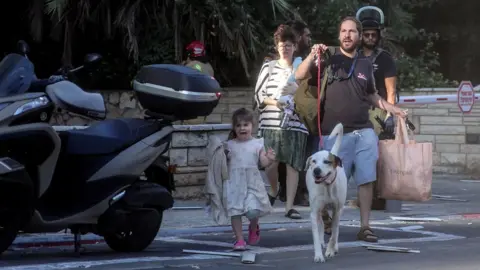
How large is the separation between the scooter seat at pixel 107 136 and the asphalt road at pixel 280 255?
31.4 inches

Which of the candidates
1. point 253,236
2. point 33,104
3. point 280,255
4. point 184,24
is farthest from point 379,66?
point 184,24

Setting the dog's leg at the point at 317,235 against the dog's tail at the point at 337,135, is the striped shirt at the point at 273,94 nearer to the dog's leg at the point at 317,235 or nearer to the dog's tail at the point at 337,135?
the dog's tail at the point at 337,135

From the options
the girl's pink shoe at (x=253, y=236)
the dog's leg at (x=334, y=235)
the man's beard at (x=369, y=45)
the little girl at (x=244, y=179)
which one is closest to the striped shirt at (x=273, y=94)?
the man's beard at (x=369, y=45)

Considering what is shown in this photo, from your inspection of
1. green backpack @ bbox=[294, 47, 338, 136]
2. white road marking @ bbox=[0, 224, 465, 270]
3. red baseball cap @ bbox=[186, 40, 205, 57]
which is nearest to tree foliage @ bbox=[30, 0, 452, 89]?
red baseball cap @ bbox=[186, 40, 205, 57]

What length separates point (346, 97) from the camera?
9492mm

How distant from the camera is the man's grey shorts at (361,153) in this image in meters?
9.48

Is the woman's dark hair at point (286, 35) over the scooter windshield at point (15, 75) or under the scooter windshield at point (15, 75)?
over

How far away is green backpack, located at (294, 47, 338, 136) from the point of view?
374 inches

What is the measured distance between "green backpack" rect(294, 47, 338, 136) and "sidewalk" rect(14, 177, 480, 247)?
152 centimetres

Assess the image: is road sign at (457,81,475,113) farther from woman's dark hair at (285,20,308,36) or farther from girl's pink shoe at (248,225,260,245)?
girl's pink shoe at (248,225,260,245)

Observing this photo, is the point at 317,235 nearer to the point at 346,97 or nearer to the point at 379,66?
the point at 346,97

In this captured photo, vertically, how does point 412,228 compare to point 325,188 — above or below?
below

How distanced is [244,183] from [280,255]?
2.19 feet

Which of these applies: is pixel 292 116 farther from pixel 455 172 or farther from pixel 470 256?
pixel 455 172
